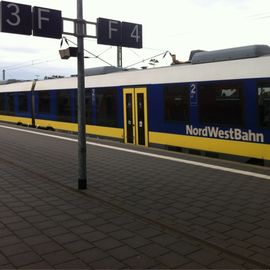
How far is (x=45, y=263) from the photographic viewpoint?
427cm

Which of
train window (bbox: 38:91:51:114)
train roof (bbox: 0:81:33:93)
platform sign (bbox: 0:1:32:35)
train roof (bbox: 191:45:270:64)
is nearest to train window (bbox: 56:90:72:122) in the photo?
Answer: train window (bbox: 38:91:51:114)

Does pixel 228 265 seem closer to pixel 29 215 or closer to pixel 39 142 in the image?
pixel 29 215

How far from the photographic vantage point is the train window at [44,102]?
2031 centimetres

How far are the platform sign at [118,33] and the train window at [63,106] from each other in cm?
1033

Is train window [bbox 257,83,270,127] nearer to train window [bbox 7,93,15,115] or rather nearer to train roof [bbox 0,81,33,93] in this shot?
train roof [bbox 0,81,33,93]

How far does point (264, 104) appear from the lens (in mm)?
9656

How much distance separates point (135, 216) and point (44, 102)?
51.4ft

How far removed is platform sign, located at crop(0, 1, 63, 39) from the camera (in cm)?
677

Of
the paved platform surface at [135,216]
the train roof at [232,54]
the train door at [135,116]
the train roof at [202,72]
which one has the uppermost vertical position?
the train roof at [232,54]

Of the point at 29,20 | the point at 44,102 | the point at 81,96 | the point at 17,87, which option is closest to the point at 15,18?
the point at 29,20

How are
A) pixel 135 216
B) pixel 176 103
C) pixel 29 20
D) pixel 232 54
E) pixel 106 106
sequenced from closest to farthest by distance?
pixel 135 216
pixel 29 20
pixel 232 54
pixel 176 103
pixel 106 106

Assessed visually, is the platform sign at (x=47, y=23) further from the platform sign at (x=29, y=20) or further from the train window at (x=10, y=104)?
the train window at (x=10, y=104)

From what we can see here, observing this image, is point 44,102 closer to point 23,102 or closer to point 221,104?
point 23,102

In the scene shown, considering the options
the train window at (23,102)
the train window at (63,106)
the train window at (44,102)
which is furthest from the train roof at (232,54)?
the train window at (23,102)
